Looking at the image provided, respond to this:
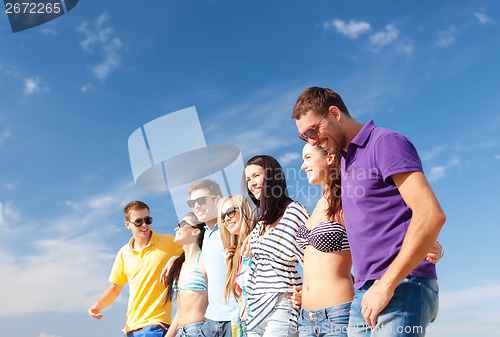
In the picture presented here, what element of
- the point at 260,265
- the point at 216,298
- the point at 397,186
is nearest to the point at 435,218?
the point at 397,186

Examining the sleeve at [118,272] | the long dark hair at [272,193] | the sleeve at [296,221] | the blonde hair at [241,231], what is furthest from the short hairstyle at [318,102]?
the sleeve at [118,272]

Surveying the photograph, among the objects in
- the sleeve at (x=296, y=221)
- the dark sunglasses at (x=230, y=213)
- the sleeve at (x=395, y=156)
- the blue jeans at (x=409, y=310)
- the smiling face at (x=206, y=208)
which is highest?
the smiling face at (x=206, y=208)

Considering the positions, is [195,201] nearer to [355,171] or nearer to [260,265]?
[260,265]

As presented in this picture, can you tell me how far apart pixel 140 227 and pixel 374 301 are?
7.53m

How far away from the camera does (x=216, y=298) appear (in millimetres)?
7281

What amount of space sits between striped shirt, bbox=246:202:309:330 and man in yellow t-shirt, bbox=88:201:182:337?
12.3 feet

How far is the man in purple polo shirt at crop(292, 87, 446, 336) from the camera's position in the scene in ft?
10.4

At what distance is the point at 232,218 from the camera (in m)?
7.11

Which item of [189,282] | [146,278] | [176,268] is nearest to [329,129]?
[189,282]

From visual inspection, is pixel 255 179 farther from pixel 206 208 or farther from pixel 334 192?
pixel 206 208

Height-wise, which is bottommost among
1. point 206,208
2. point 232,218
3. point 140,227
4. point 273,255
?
point 273,255

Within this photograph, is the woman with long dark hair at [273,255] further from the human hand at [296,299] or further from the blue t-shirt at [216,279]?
the blue t-shirt at [216,279]

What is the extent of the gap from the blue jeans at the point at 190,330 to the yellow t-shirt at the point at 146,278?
112 centimetres

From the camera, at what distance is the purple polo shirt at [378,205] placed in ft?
11.0
